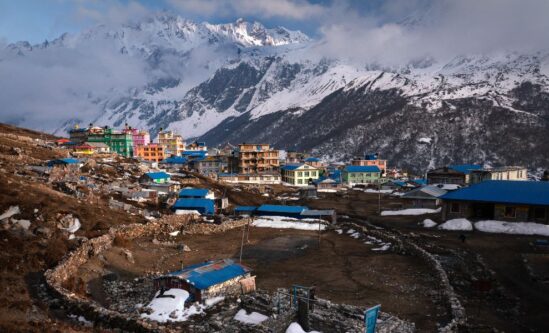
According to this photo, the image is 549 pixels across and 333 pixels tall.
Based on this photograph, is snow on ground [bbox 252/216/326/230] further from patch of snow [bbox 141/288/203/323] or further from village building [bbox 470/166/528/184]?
village building [bbox 470/166/528/184]

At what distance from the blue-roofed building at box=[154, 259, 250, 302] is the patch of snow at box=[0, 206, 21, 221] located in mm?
14789

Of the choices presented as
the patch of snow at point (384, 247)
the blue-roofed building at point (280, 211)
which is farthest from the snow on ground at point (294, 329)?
the blue-roofed building at point (280, 211)

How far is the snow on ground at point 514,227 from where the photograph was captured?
4204 cm

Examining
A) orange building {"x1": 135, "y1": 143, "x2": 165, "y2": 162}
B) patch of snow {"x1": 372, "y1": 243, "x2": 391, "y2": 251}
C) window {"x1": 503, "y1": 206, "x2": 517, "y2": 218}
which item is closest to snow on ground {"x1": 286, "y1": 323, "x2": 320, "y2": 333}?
patch of snow {"x1": 372, "y1": 243, "x2": 391, "y2": 251}

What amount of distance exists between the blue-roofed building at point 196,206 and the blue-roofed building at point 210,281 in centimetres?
3246

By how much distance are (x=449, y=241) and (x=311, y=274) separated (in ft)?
53.9

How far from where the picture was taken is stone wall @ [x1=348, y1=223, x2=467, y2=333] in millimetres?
21013

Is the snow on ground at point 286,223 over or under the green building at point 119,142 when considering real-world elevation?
under

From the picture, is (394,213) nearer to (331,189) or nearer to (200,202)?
(200,202)

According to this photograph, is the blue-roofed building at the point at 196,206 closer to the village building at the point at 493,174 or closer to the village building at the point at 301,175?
the village building at the point at 493,174

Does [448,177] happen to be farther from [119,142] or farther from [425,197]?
[119,142]

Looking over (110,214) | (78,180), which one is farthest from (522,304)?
(78,180)

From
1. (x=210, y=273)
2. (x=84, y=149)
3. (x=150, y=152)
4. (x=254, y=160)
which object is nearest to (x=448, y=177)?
(x=254, y=160)

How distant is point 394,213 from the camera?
6256 cm
